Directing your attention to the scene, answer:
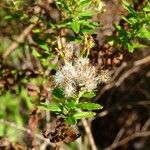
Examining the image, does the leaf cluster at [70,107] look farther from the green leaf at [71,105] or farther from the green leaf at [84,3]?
the green leaf at [84,3]

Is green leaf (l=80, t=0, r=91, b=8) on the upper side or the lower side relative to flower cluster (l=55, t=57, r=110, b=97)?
upper

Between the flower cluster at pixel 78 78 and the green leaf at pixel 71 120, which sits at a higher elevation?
the flower cluster at pixel 78 78

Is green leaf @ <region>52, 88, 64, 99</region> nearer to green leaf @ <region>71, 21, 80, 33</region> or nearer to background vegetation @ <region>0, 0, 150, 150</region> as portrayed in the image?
background vegetation @ <region>0, 0, 150, 150</region>

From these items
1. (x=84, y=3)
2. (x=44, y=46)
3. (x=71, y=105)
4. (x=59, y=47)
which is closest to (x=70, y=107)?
(x=71, y=105)

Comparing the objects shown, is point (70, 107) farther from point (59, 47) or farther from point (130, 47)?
point (130, 47)

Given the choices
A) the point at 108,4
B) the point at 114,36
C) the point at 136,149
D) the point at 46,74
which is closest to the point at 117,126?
the point at 136,149

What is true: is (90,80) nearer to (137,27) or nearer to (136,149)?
(137,27)

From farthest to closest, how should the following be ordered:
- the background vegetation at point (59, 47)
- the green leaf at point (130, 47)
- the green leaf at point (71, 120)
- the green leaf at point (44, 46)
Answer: the green leaf at point (44, 46), the green leaf at point (130, 47), the background vegetation at point (59, 47), the green leaf at point (71, 120)

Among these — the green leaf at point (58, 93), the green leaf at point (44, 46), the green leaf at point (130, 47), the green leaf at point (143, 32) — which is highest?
the green leaf at point (143, 32)

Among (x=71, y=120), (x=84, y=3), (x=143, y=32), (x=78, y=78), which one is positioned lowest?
(x=71, y=120)

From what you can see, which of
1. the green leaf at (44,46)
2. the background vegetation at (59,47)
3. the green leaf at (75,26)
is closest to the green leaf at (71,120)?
the background vegetation at (59,47)

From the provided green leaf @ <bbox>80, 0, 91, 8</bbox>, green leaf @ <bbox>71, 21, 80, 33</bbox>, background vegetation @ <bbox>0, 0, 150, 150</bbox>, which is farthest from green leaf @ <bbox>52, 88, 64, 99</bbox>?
green leaf @ <bbox>80, 0, 91, 8</bbox>
